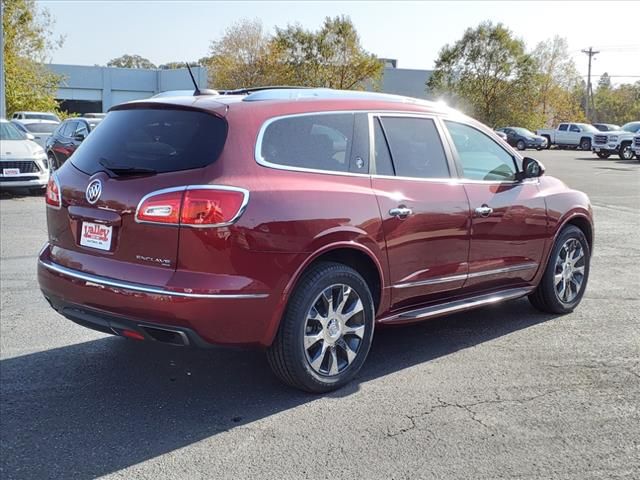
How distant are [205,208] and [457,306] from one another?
225cm

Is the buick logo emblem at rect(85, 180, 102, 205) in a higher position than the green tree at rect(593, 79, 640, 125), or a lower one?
lower

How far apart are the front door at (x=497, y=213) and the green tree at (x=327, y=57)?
41.0 meters

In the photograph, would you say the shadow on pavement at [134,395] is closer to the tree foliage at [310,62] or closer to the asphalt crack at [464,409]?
the asphalt crack at [464,409]

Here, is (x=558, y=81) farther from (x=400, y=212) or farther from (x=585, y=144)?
(x=400, y=212)

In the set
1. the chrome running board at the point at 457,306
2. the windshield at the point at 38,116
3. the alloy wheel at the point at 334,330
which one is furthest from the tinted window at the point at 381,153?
the windshield at the point at 38,116

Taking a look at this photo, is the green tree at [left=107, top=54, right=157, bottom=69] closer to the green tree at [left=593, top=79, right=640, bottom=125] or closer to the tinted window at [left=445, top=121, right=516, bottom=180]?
the green tree at [left=593, top=79, right=640, bottom=125]

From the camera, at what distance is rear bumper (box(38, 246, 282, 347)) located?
3.79m

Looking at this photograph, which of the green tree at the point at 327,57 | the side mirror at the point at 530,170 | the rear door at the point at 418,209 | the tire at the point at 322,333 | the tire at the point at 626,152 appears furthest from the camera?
the green tree at the point at 327,57

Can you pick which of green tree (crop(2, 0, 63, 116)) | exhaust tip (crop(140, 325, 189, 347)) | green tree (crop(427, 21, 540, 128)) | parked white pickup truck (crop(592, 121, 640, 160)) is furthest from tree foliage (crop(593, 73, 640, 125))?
exhaust tip (crop(140, 325, 189, 347))

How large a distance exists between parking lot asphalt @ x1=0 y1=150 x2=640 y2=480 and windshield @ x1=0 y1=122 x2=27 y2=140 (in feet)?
33.5

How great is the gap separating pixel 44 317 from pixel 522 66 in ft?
168

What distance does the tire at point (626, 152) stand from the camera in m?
37.0

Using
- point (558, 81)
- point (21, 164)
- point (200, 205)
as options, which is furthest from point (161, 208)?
point (558, 81)

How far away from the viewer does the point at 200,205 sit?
379cm
